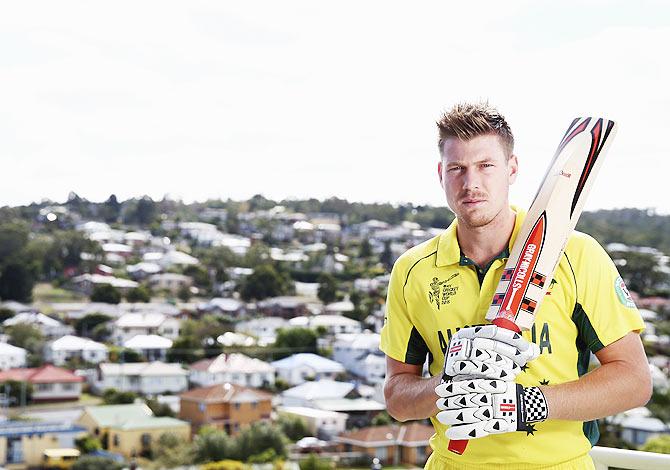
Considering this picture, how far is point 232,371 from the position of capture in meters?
37.7

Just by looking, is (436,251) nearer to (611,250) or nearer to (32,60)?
(611,250)

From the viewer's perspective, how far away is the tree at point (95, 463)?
94.0 feet

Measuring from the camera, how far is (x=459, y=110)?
1.70m

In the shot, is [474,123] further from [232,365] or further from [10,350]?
[10,350]

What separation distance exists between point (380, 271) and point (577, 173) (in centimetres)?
5020

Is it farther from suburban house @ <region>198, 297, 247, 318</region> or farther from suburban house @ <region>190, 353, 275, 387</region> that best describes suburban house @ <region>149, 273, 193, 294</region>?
suburban house @ <region>190, 353, 275, 387</region>

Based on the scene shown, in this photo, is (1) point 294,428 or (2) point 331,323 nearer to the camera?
(1) point 294,428

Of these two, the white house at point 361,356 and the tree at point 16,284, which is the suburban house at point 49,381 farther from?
the white house at point 361,356

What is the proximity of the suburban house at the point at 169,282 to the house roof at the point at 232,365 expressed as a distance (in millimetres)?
9759


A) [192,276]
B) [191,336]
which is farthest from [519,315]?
[192,276]

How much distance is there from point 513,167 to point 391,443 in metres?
29.5

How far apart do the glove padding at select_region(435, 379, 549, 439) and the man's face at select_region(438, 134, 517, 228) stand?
0.32 m

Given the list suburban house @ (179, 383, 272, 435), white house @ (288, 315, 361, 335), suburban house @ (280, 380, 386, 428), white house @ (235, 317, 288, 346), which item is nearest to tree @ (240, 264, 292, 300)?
white house @ (235, 317, 288, 346)

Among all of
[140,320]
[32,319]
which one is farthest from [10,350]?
[140,320]
